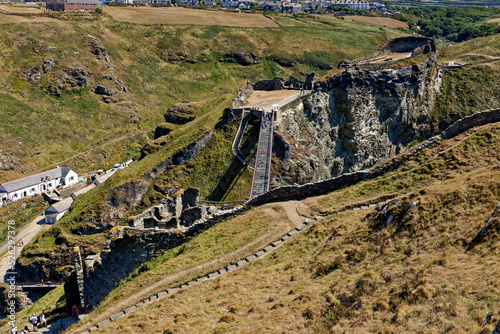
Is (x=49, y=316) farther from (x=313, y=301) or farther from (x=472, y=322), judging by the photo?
(x=472, y=322)

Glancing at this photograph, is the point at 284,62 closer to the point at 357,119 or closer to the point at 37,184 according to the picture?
the point at 357,119

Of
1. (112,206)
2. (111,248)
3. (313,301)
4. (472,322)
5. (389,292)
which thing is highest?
(472,322)

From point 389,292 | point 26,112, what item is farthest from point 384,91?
point 26,112

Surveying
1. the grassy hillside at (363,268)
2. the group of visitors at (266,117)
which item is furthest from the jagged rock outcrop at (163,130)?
the grassy hillside at (363,268)

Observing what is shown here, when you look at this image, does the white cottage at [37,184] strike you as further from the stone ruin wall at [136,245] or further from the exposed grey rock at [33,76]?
the stone ruin wall at [136,245]

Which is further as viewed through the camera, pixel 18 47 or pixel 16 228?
pixel 18 47

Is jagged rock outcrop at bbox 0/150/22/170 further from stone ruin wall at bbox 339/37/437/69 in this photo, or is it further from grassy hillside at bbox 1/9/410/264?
stone ruin wall at bbox 339/37/437/69
